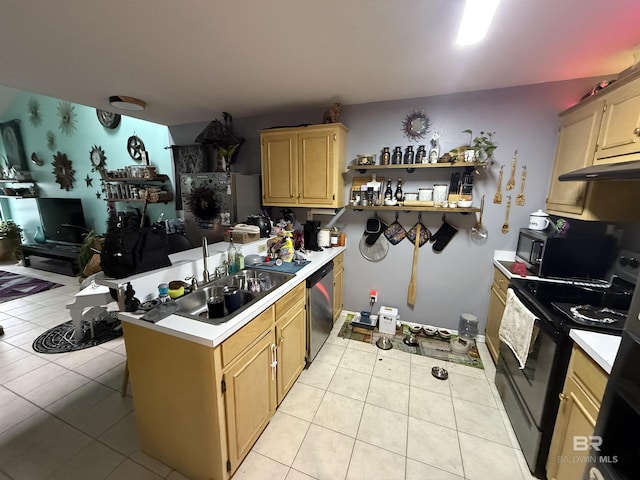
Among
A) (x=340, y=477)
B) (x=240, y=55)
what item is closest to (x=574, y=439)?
(x=340, y=477)

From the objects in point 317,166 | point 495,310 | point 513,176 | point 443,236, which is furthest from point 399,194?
point 495,310

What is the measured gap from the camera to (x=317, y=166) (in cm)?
259

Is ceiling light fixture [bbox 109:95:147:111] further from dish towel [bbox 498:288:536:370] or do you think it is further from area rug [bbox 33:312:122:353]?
dish towel [bbox 498:288:536:370]

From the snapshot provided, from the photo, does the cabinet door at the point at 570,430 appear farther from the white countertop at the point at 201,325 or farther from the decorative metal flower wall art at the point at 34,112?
the decorative metal flower wall art at the point at 34,112

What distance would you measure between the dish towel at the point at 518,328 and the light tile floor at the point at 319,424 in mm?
581

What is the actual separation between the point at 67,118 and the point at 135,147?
70.7 inches

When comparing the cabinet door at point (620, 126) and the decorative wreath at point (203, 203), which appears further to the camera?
the decorative wreath at point (203, 203)

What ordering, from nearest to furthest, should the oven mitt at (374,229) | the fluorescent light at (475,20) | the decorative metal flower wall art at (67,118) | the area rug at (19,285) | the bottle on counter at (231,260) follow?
the fluorescent light at (475,20), the bottle on counter at (231,260), the oven mitt at (374,229), the area rug at (19,285), the decorative metal flower wall art at (67,118)

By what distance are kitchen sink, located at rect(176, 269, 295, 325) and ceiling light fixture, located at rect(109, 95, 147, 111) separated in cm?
225

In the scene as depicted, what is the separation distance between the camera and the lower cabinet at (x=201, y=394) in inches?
46.0

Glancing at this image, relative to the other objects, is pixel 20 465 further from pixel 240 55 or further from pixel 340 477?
pixel 240 55

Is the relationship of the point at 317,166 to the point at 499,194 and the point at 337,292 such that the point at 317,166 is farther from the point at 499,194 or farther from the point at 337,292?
the point at 499,194

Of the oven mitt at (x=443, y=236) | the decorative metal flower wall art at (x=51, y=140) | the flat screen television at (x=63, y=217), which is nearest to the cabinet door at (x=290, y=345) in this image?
the oven mitt at (x=443, y=236)

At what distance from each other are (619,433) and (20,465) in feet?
9.24
